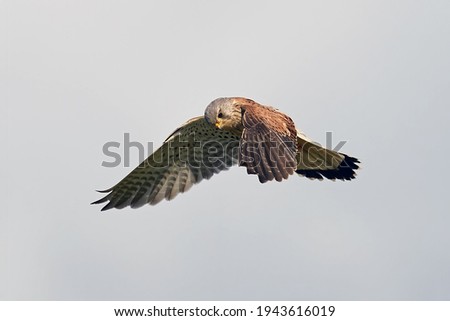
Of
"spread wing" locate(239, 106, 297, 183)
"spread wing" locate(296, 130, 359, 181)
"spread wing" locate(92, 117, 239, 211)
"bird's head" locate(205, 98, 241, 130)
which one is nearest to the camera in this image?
"spread wing" locate(239, 106, 297, 183)

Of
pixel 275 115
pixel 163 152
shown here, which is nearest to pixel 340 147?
pixel 275 115

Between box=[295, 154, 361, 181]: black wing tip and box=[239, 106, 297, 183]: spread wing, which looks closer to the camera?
box=[239, 106, 297, 183]: spread wing

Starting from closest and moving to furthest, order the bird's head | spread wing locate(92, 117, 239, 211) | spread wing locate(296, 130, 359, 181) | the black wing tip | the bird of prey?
the bird of prey → the bird's head → spread wing locate(296, 130, 359, 181) → the black wing tip → spread wing locate(92, 117, 239, 211)

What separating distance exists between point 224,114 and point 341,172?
2017 mm

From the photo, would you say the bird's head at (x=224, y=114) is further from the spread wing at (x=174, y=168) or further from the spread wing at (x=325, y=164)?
the spread wing at (x=325, y=164)

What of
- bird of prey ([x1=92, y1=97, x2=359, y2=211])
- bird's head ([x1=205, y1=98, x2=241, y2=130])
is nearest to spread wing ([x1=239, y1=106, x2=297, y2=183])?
bird of prey ([x1=92, y1=97, x2=359, y2=211])

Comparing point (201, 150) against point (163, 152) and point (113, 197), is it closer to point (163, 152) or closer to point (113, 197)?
point (163, 152)

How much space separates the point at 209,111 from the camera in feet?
43.6

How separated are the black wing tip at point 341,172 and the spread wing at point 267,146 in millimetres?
1412

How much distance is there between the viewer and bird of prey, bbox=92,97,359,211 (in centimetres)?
1206

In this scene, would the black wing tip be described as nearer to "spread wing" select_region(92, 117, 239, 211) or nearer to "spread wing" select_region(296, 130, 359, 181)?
"spread wing" select_region(296, 130, 359, 181)

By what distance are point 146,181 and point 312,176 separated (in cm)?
245

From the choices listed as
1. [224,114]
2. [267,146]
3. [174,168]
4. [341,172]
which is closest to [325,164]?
[341,172]

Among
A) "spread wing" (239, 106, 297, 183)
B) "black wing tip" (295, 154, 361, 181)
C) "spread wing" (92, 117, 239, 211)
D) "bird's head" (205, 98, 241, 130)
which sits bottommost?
"spread wing" (239, 106, 297, 183)
